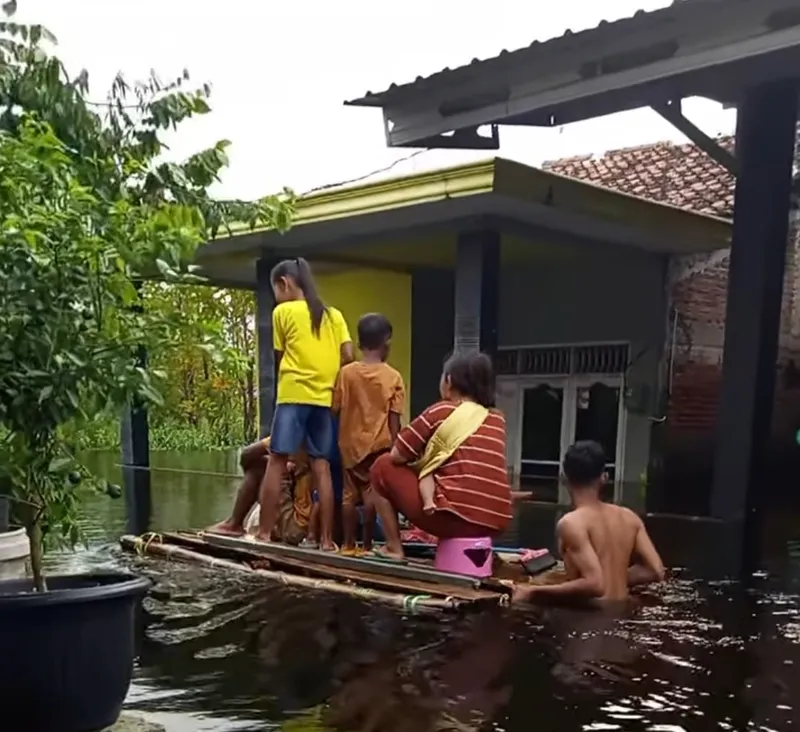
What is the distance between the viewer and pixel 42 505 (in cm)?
274

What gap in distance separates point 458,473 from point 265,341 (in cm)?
688

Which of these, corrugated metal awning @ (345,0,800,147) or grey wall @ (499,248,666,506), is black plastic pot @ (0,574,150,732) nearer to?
corrugated metal awning @ (345,0,800,147)

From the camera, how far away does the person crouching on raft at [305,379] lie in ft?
17.8

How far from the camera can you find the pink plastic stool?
488cm

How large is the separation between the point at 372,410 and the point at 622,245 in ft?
20.4

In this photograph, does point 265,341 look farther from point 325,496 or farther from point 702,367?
point 325,496

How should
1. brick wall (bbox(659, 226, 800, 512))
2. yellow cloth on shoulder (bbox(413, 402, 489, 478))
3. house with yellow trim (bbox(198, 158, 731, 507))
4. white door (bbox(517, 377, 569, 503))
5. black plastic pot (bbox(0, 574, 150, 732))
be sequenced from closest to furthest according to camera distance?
1. black plastic pot (bbox(0, 574, 150, 732))
2. yellow cloth on shoulder (bbox(413, 402, 489, 478))
3. house with yellow trim (bbox(198, 158, 731, 507))
4. brick wall (bbox(659, 226, 800, 512))
5. white door (bbox(517, 377, 569, 503))

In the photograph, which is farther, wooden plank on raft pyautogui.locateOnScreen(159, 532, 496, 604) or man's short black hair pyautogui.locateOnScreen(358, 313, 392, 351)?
man's short black hair pyautogui.locateOnScreen(358, 313, 392, 351)

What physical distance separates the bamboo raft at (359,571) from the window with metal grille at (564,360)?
20.9ft

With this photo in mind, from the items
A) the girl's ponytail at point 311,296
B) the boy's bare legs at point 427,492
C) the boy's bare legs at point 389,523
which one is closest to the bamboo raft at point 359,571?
the boy's bare legs at point 389,523

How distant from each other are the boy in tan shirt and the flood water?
0.76 m

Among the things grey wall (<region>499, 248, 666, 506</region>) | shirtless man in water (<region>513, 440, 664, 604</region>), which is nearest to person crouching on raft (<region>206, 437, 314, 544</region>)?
shirtless man in water (<region>513, 440, 664, 604</region>)

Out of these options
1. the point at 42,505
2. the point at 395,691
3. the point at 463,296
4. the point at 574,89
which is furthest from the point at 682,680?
the point at 463,296

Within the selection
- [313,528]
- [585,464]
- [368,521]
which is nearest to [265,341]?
[313,528]
